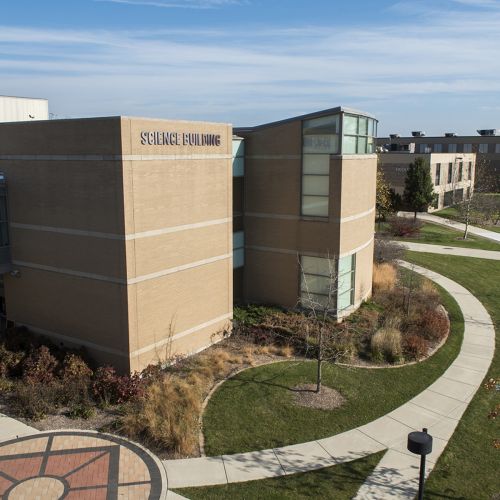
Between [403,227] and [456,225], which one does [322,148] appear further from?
[456,225]

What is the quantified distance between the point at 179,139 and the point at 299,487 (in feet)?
37.9

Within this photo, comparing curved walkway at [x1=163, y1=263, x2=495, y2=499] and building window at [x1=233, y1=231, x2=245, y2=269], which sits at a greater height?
building window at [x1=233, y1=231, x2=245, y2=269]

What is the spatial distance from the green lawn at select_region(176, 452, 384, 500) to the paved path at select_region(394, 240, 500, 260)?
26.9 metres

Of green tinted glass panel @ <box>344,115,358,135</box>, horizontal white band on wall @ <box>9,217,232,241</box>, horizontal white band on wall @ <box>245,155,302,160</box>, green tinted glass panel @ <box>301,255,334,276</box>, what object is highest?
green tinted glass panel @ <box>344,115,358,135</box>

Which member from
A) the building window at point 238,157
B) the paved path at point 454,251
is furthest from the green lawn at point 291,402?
the paved path at point 454,251

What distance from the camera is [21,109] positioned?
2678 cm

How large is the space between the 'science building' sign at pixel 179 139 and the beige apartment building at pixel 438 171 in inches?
1686

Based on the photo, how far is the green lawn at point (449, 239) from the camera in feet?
140

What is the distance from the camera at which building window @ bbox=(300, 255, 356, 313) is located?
23078 millimetres

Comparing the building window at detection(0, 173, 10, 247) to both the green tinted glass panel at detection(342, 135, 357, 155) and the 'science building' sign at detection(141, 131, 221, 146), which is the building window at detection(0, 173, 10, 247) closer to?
the 'science building' sign at detection(141, 131, 221, 146)

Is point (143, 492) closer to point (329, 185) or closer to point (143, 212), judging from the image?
point (143, 212)

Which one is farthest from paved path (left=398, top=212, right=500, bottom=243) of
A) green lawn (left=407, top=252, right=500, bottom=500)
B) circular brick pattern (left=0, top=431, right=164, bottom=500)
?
circular brick pattern (left=0, top=431, right=164, bottom=500)

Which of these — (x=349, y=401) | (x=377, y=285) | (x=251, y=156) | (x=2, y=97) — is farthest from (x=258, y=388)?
(x=2, y=97)

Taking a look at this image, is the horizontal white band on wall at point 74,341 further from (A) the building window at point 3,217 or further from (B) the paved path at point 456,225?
(B) the paved path at point 456,225
